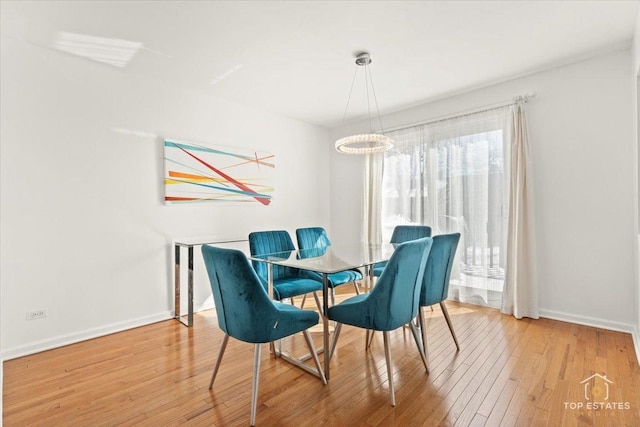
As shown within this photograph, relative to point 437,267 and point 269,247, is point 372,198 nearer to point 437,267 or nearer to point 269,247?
point 269,247

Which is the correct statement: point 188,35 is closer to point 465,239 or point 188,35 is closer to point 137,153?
point 137,153

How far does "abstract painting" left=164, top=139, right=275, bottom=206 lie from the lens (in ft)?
11.4

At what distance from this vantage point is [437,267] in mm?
2371

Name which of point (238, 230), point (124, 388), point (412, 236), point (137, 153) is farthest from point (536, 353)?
point (137, 153)

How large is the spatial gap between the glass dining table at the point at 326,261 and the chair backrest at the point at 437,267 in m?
0.34

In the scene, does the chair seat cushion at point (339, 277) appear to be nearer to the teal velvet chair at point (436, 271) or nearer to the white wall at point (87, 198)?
the teal velvet chair at point (436, 271)

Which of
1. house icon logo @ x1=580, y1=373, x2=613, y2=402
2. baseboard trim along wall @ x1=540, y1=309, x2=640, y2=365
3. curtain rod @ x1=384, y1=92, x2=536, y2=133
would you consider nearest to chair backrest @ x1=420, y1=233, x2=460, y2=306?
house icon logo @ x1=580, y1=373, x2=613, y2=402

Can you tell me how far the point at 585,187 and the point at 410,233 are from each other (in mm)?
1684

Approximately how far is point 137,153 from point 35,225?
1.07m

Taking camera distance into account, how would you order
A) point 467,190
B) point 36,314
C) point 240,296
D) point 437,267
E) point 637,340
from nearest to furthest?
point 240,296 < point 437,267 < point 637,340 < point 36,314 < point 467,190

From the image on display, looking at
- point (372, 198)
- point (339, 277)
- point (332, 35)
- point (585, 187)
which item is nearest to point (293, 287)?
point (339, 277)

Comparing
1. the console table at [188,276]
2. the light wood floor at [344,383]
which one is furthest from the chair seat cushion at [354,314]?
the console table at [188,276]

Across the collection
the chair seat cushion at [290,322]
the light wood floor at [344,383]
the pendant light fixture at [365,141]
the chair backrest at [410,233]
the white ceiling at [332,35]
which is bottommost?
the light wood floor at [344,383]

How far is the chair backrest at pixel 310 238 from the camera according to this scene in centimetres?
339
